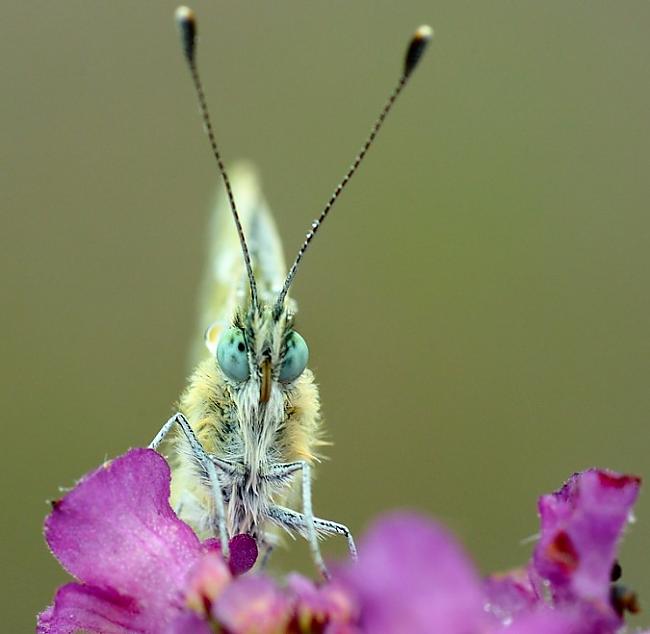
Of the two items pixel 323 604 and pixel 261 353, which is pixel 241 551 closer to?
pixel 323 604

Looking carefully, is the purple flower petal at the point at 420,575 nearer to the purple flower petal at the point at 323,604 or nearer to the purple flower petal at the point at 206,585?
the purple flower petal at the point at 323,604

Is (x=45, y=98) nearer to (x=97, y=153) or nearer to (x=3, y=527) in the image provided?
(x=97, y=153)

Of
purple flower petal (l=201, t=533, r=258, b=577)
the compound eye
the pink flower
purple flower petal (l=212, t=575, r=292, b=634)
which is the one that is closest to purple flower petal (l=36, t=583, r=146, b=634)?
the pink flower

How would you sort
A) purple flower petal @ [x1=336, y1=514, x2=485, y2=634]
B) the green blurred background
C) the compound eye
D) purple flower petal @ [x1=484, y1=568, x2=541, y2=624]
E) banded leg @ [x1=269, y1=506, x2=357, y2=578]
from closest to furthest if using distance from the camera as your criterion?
1. purple flower petal @ [x1=336, y1=514, x2=485, y2=634]
2. purple flower petal @ [x1=484, y1=568, x2=541, y2=624]
3. banded leg @ [x1=269, y1=506, x2=357, y2=578]
4. the compound eye
5. the green blurred background

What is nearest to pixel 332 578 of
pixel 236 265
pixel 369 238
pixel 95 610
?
pixel 95 610

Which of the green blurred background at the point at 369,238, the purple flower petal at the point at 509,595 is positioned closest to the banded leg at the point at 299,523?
the purple flower petal at the point at 509,595

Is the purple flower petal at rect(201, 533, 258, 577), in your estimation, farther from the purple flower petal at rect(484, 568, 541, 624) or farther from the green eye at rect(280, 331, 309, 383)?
the green eye at rect(280, 331, 309, 383)
